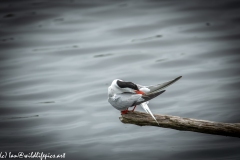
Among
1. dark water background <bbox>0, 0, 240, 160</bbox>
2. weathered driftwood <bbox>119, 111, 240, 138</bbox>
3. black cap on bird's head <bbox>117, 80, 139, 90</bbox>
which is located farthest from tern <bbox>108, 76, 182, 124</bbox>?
dark water background <bbox>0, 0, 240, 160</bbox>

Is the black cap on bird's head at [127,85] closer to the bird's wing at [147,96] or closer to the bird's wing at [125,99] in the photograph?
the bird's wing at [125,99]

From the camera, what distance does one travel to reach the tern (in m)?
5.55

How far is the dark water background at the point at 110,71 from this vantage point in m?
8.87

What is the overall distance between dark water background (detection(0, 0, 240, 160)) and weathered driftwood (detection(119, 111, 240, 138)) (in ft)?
9.37

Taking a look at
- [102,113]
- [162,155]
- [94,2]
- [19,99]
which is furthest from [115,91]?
[94,2]

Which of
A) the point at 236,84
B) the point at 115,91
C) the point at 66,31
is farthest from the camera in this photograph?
the point at 66,31

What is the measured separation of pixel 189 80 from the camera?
12.4m

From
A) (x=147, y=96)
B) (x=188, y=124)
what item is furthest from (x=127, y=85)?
(x=188, y=124)

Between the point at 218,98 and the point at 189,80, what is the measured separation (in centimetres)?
180

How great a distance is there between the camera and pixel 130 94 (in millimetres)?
5914

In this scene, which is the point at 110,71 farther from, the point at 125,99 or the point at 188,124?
the point at 188,124

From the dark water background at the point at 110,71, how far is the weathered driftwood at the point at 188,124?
112 inches

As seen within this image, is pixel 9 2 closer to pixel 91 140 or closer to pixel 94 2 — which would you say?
pixel 94 2

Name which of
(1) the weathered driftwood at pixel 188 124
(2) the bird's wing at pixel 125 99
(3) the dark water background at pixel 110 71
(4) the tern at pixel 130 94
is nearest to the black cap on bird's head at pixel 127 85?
(4) the tern at pixel 130 94
